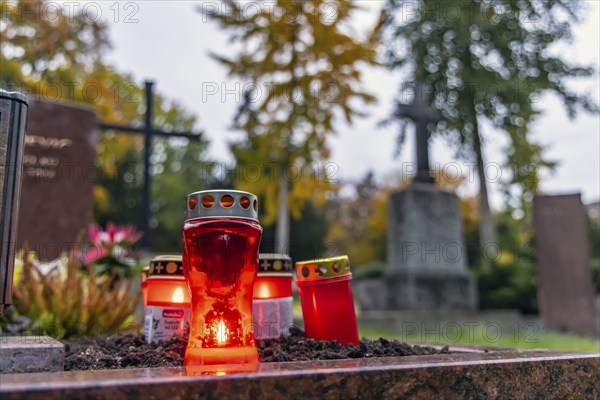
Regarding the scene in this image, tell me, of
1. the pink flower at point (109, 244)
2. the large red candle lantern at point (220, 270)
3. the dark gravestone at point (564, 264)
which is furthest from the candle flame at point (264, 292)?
the dark gravestone at point (564, 264)

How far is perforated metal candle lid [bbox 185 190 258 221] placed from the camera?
4.04 feet

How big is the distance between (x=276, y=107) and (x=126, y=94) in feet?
22.7

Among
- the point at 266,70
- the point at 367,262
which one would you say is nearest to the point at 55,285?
the point at 266,70

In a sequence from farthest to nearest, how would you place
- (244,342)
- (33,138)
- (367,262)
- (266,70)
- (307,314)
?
(367,262) → (266,70) → (33,138) → (307,314) → (244,342)

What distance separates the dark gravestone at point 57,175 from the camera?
698cm

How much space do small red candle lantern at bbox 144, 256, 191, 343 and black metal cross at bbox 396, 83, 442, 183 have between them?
23.9ft

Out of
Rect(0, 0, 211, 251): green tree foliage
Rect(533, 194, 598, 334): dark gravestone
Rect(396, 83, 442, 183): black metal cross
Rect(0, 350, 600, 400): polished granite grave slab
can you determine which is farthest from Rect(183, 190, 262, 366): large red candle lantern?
Rect(0, 0, 211, 251): green tree foliage

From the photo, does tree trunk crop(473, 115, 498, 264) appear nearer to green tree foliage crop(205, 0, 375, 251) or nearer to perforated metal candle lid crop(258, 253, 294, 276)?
green tree foliage crop(205, 0, 375, 251)

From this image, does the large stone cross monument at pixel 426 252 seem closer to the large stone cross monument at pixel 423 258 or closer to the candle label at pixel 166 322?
the large stone cross monument at pixel 423 258

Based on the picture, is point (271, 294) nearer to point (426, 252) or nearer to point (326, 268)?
point (326, 268)

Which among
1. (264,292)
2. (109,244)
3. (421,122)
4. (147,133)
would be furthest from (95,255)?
(421,122)

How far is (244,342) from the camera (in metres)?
1.30

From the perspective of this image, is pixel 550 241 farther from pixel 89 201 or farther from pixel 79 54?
pixel 79 54

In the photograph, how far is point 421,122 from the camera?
30.3 feet
